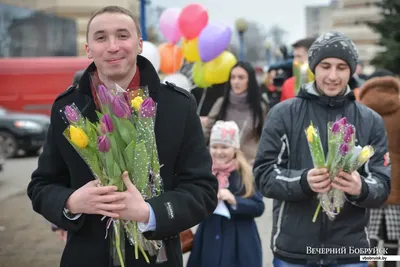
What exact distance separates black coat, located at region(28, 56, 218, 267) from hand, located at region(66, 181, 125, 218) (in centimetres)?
10

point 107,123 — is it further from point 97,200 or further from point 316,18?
point 316,18

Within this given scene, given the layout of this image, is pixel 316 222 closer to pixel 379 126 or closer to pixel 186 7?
pixel 379 126

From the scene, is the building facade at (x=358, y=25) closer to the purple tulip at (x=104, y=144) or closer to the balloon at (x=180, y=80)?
the balloon at (x=180, y=80)

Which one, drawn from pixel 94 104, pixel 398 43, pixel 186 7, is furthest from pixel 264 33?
pixel 94 104

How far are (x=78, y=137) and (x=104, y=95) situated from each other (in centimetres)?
16

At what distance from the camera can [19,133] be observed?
15.6 metres

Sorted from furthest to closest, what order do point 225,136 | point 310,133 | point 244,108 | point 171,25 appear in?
point 171,25
point 244,108
point 225,136
point 310,133

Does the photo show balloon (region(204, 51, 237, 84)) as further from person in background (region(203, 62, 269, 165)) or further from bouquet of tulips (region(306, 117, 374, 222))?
bouquet of tulips (region(306, 117, 374, 222))

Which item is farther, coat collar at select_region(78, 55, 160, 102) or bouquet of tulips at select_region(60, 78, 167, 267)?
coat collar at select_region(78, 55, 160, 102)

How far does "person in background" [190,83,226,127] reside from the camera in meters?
6.73

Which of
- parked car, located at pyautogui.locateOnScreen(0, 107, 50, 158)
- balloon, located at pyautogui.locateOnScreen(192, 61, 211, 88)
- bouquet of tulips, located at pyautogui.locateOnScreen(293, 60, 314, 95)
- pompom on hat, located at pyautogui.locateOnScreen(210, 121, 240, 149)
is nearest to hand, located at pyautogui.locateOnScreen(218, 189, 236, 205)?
pompom on hat, located at pyautogui.locateOnScreen(210, 121, 240, 149)

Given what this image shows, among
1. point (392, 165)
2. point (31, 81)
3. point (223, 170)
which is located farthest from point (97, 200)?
point (31, 81)

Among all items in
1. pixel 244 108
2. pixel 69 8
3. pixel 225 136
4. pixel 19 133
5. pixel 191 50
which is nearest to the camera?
pixel 225 136

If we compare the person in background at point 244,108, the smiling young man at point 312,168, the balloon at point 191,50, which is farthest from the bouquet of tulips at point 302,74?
the smiling young man at point 312,168
